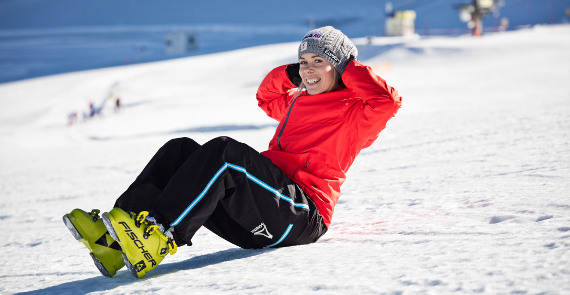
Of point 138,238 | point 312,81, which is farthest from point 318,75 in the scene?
point 138,238

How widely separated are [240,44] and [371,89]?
2683cm

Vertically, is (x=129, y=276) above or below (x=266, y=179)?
below

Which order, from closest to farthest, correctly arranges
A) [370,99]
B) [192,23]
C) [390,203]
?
[370,99]
[390,203]
[192,23]

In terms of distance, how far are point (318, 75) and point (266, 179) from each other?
0.60 metres

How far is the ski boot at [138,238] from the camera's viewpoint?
1572 mm

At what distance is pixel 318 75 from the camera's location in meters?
2.17

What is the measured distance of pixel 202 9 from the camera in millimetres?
42969

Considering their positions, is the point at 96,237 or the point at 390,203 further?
the point at 390,203

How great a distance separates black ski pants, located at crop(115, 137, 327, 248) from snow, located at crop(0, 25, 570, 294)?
0.31 ft

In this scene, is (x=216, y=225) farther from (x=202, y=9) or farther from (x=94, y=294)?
(x=202, y=9)

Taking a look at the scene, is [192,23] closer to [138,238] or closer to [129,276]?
[129,276]

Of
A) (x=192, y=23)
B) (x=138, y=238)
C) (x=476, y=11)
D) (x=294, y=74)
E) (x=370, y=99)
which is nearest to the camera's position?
(x=138, y=238)

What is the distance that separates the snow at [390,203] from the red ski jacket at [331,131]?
0.24 meters

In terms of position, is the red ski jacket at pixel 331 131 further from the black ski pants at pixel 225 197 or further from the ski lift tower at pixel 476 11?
the ski lift tower at pixel 476 11
